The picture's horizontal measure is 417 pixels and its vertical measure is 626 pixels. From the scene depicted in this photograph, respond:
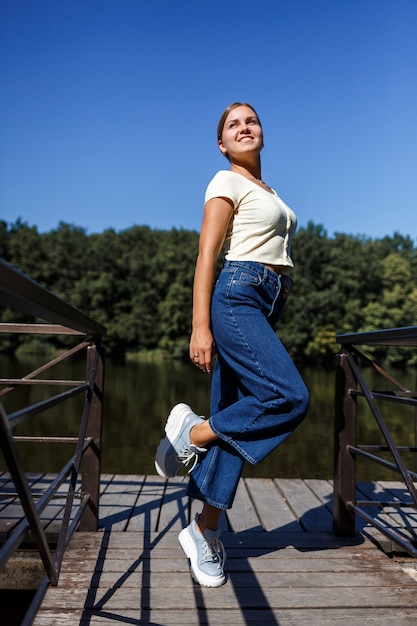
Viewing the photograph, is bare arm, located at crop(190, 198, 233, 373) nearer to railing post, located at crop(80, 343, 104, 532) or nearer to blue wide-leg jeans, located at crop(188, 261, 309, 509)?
blue wide-leg jeans, located at crop(188, 261, 309, 509)

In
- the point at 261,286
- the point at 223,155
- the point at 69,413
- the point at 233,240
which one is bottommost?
the point at 69,413

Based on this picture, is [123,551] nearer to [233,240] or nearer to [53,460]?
[233,240]

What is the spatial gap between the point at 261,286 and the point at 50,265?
109 feet

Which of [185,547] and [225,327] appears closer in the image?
[225,327]

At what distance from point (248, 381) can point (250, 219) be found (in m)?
0.50

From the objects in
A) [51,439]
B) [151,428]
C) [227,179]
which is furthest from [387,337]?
[151,428]

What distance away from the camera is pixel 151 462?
950 centimetres

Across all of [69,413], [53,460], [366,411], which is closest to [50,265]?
[69,413]

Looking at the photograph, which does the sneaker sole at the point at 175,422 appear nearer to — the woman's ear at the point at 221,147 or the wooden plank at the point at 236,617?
the wooden plank at the point at 236,617

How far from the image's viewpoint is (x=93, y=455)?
245 cm

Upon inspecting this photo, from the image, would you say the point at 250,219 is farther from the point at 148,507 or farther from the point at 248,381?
the point at 148,507

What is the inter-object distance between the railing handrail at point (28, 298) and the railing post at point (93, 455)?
2.76 ft

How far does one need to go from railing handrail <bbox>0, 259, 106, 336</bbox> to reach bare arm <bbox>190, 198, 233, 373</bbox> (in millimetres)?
380

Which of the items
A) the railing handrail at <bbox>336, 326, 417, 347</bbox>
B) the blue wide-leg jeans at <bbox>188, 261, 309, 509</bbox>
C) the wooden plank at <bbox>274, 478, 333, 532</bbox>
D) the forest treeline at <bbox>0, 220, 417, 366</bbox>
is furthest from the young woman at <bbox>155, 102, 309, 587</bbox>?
the forest treeline at <bbox>0, 220, 417, 366</bbox>
